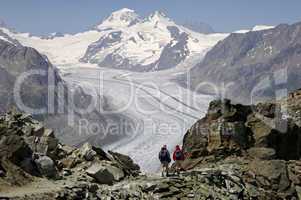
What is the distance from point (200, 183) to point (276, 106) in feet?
58.8

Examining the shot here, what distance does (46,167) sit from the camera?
30422mm

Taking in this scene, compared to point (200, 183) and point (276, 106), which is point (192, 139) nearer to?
point (276, 106)

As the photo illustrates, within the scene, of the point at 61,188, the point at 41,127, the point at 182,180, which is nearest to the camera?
the point at 61,188

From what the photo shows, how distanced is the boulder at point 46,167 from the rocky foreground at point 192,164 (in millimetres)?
A: 53

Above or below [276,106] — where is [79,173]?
below

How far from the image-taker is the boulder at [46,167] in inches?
1190

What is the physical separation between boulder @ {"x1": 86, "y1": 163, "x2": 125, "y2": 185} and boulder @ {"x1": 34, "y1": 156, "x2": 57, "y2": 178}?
2079mm

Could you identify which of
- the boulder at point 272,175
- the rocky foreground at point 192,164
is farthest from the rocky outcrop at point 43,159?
the boulder at point 272,175

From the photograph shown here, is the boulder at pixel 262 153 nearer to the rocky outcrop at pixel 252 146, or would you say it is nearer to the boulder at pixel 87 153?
the rocky outcrop at pixel 252 146

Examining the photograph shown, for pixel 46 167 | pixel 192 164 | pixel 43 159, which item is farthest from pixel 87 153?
pixel 192 164

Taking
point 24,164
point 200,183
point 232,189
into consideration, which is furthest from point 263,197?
point 24,164

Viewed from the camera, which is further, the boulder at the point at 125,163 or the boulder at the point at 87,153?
the boulder at the point at 125,163

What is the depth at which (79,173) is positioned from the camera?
105 feet

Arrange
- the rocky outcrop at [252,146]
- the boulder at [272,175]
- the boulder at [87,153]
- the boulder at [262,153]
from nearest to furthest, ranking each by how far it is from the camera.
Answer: the boulder at [87,153] < the boulder at [272,175] < the rocky outcrop at [252,146] < the boulder at [262,153]
